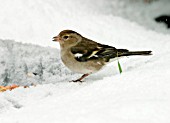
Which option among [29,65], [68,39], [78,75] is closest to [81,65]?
[68,39]

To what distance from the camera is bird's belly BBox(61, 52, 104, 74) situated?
4297 millimetres

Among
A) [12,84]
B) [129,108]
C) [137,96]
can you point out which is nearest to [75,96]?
[137,96]

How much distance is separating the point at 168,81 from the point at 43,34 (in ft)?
8.87

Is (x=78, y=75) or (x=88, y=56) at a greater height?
(x=88, y=56)

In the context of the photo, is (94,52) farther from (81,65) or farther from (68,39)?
(68,39)

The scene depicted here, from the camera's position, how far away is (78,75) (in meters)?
4.92

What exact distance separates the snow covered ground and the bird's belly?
0.10 meters

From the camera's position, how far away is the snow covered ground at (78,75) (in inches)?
110

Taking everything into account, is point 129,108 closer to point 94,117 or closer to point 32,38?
point 94,117

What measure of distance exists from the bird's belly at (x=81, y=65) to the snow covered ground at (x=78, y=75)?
10cm

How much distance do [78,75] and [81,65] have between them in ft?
2.05

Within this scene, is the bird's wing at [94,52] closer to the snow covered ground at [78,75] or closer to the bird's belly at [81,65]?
the bird's belly at [81,65]

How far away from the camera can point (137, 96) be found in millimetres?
3025

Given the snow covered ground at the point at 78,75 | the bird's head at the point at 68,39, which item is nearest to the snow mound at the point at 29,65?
the snow covered ground at the point at 78,75
